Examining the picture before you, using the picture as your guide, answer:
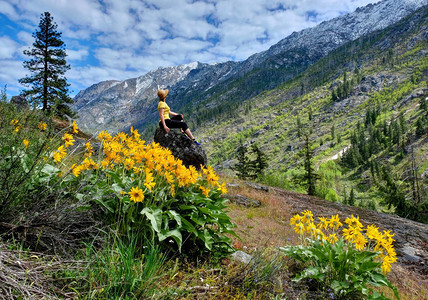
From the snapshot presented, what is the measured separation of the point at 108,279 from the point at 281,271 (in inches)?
78.4

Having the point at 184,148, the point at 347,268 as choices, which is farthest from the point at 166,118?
the point at 347,268

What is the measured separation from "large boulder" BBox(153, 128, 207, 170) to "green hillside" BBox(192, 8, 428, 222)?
1615 cm

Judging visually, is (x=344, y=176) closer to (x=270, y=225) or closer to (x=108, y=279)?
(x=270, y=225)

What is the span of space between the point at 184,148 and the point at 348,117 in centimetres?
11846

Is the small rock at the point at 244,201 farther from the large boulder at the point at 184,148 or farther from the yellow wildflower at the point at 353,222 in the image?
the yellow wildflower at the point at 353,222

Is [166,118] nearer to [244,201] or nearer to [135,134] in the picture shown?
[244,201]

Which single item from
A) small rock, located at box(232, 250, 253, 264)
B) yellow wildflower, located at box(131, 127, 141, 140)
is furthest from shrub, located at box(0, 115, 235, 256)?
yellow wildflower, located at box(131, 127, 141, 140)

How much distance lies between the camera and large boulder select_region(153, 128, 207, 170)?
8820 mm

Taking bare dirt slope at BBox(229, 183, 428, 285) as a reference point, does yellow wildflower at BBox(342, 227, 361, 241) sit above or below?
above

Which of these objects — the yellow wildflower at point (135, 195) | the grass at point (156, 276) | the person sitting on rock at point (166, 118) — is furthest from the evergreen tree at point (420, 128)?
the yellow wildflower at point (135, 195)

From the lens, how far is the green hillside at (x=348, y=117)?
64812 mm

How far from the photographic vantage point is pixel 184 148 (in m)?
8.91

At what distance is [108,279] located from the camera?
1.79 meters

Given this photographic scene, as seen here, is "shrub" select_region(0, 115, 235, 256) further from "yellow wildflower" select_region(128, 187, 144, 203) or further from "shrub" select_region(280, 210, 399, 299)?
"shrub" select_region(280, 210, 399, 299)
